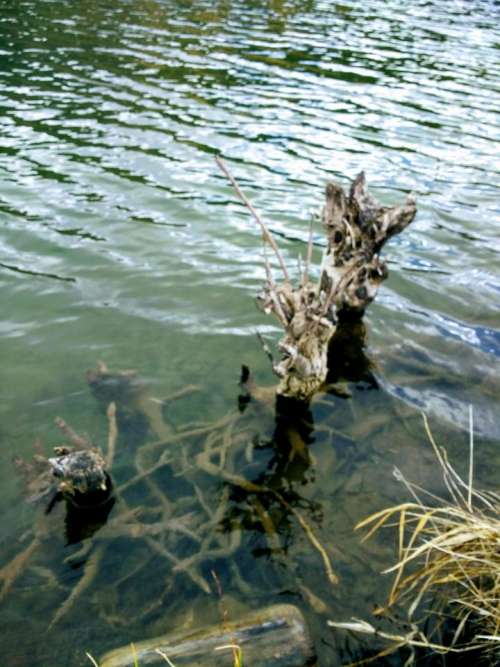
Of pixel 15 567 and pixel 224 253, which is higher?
pixel 224 253

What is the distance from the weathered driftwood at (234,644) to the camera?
11.3ft

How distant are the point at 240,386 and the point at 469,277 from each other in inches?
163

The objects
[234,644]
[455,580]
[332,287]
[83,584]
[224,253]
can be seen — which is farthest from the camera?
[224,253]

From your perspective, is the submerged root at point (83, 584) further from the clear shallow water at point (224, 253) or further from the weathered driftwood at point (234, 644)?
the weathered driftwood at point (234, 644)

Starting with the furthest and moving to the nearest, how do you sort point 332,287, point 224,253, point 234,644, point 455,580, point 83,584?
point 224,253, point 332,287, point 83,584, point 234,644, point 455,580

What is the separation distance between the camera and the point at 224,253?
899cm

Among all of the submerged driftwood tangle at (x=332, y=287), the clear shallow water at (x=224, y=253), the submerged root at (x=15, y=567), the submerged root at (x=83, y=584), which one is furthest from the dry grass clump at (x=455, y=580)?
the submerged root at (x=15, y=567)

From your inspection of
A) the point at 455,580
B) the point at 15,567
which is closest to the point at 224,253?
→ the point at 15,567

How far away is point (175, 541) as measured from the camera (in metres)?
4.55

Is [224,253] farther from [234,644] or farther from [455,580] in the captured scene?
[455,580]

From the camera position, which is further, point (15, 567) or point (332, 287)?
point (332, 287)

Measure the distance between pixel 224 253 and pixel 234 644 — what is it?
6.23 meters

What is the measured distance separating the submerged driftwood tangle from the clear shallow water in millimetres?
522

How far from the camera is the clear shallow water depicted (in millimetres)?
4598
